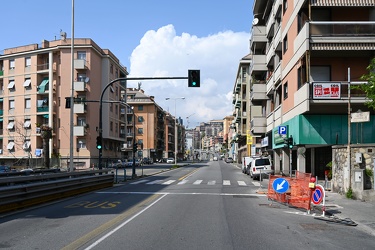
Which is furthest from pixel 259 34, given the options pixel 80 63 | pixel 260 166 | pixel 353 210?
pixel 353 210

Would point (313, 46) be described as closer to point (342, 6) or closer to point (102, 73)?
point (342, 6)

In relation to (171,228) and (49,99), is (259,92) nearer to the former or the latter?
(49,99)

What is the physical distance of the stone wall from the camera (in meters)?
16.5

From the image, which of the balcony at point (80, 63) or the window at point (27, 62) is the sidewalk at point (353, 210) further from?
the window at point (27, 62)

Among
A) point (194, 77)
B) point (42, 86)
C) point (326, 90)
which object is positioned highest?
point (42, 86)

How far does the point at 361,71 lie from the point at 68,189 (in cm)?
1968

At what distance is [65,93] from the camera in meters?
59.8

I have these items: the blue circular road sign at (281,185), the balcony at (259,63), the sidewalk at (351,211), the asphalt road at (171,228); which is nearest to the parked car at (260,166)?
the balcony at (259,63)

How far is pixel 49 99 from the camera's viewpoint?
196 ft

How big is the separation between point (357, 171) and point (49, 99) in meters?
51.7

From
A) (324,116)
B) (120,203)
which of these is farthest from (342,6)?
(120,203)

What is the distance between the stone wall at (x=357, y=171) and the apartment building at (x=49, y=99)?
45.6m

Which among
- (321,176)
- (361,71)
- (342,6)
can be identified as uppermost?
(342,6)

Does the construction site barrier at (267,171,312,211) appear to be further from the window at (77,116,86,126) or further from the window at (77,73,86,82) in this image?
the window at (77,73,86,82)
